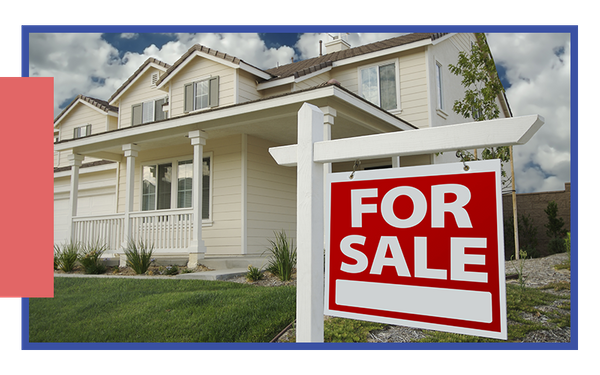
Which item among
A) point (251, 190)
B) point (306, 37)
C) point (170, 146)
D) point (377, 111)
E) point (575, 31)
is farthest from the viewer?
point (170, 146)

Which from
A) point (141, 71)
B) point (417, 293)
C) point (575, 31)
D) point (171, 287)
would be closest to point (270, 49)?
point (171, 287)

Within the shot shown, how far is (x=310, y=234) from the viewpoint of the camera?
218 centimetres

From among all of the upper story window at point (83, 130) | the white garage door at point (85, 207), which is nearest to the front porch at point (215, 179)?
the white garage door at point (85, 207)

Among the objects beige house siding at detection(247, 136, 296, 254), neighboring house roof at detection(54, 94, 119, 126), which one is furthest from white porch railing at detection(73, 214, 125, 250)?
neighboring house roof at detection(54, 94, 119, 126)

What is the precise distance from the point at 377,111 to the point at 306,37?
6.01 ft

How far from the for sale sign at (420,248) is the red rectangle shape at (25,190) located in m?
2.34

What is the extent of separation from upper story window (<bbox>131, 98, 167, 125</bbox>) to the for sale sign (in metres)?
10.8

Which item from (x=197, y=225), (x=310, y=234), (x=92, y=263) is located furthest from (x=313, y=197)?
(x=92, y=263)

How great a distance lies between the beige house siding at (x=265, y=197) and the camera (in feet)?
29.0

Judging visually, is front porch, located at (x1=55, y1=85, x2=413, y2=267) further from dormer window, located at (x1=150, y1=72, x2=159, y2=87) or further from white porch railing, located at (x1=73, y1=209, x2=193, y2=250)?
dormer window, located at (x1=150, y1=72, x2=159, y2=87)

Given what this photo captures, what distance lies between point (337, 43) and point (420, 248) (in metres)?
11.6

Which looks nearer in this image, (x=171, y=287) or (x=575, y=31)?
(x=575, y=31)

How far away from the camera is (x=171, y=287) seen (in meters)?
5.48

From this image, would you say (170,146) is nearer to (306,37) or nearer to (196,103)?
(196,103)
